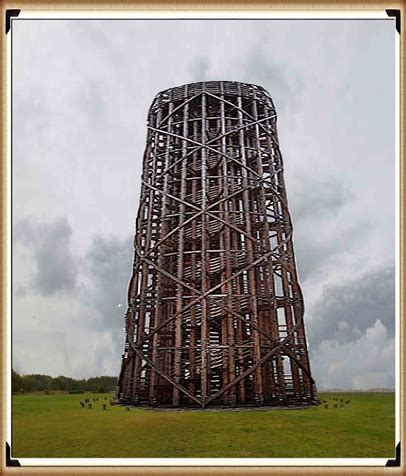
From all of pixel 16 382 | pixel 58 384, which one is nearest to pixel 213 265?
pixel 58 384

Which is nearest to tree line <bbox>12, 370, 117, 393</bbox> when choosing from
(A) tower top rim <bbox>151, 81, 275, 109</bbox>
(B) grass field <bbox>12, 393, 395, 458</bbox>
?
(B) grass field <bbox>12, 393, 395, 458</bbox>

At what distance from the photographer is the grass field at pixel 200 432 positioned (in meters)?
8.27

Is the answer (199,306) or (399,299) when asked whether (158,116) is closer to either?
(199,306)

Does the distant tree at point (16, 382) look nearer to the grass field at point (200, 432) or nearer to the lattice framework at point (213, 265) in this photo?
the grass field at point (200, 432)

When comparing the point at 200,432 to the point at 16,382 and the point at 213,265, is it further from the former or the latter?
the point at 213,265

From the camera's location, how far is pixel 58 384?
1034cm

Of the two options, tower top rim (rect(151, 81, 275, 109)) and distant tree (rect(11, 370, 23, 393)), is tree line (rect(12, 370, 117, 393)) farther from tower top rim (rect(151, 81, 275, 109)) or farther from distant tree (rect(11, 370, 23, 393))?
tower top rim (rect(151, 81, 275, 109))

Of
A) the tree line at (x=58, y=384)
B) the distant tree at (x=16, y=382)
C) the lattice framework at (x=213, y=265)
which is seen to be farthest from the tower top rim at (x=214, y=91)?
the distant tree at (x=16, y=382)

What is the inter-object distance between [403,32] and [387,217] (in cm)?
307

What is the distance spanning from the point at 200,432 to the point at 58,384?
2970mm

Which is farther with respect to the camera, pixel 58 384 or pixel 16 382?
pixel 58 384

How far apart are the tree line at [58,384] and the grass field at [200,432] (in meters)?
0.16

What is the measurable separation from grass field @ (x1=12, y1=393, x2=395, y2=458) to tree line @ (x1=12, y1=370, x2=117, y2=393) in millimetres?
161

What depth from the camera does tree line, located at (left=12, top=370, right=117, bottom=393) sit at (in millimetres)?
8898
